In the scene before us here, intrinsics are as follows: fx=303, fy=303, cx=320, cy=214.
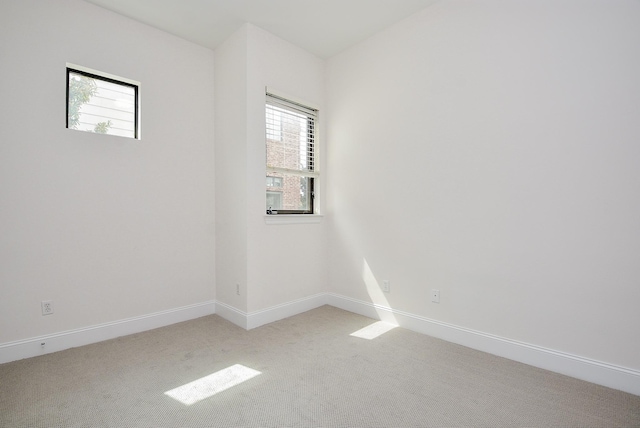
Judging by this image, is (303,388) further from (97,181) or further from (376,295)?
(97,181)

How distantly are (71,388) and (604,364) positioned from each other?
3454 millimetres

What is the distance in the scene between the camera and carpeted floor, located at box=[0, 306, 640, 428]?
5.45 ft

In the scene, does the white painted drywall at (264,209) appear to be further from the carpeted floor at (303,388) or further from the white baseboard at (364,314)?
the carpeted floor at (303,388)

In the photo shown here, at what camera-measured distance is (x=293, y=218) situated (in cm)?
340

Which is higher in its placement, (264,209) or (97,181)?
(97,181)

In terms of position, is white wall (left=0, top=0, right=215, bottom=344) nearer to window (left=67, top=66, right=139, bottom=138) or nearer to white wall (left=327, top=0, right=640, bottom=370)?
window (left=67, top=66, right=139, bottom=138)

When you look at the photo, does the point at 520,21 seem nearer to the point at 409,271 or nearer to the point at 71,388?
the point at 409,271

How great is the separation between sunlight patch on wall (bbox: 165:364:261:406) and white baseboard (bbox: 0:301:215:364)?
125 centimetres

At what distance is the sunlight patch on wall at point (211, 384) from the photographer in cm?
186

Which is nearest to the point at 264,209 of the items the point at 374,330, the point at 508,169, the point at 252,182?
the point at 252,182

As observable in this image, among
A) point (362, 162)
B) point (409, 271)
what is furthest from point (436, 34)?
point (409, 271)

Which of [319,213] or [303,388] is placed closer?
[303,388]

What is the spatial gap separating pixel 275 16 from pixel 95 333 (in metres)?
3.32

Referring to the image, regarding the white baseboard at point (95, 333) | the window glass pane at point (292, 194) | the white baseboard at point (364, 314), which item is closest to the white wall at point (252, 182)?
the white baseboard at point (364, 314)
